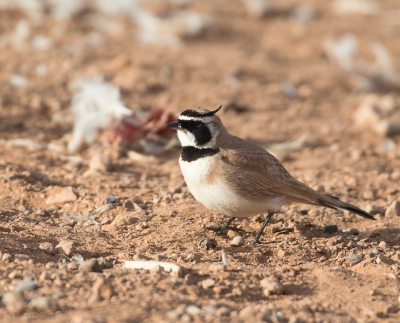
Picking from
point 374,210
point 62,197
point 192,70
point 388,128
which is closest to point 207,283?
point 62,197

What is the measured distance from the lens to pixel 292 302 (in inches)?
180

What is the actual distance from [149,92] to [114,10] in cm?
335

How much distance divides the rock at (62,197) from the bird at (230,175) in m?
1.18

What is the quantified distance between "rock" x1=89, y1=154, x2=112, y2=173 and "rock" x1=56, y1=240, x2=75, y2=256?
7.13ft

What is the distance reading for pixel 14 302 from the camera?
4160mm

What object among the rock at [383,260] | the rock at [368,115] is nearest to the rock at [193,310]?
the rock at [383,260]

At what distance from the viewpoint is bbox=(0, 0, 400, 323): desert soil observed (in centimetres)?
448

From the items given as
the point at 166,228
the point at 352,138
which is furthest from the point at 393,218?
the point at 352,138

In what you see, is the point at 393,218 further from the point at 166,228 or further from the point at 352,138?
the point at 352,138

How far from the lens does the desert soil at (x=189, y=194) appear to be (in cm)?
448

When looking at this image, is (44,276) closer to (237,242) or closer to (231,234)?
(237,242)

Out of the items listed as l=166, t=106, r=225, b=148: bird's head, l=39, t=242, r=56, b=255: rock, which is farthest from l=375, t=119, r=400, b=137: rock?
l=39, t=242, r=56, b=255: rock

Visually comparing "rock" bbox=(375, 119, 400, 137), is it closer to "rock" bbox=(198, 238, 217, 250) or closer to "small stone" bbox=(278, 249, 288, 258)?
"small stone" bbox=(278, 249, 288, 258)

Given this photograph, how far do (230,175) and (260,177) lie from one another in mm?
353
